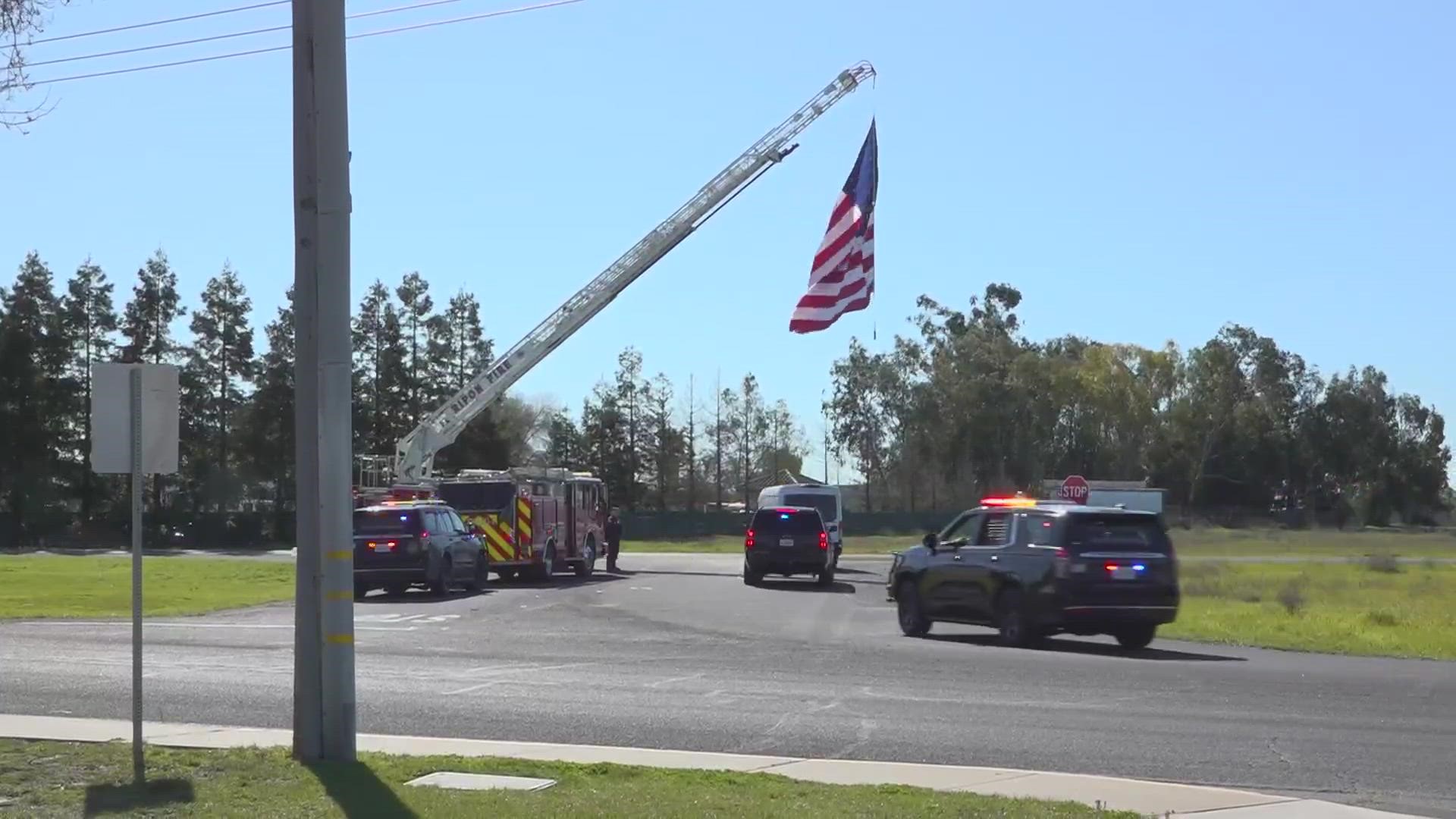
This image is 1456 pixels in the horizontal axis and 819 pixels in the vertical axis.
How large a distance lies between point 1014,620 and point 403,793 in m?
13.3

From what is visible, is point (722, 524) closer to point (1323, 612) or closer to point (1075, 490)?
point (1075, 490)

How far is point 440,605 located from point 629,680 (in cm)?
1309

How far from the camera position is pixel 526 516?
36.6 metres

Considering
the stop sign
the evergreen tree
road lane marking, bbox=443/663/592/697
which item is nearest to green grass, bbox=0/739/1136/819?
road lane marking, bbox=443/663/592/697

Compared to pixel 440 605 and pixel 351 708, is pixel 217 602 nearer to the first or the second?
pixel 440 605

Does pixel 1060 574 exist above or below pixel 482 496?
below

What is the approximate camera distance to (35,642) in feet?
63.6

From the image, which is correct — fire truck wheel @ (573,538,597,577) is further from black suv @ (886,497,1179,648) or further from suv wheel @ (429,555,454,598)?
black suv @ (886,497,1179,648)

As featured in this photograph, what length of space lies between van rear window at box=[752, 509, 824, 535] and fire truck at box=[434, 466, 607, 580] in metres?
4.78

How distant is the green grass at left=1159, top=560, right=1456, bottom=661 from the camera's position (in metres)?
21.8

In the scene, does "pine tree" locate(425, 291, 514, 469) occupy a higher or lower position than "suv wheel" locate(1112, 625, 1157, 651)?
higher

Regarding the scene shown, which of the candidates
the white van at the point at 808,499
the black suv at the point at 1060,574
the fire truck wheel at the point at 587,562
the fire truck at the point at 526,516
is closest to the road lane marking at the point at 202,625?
the black suv at the point at 1060,574

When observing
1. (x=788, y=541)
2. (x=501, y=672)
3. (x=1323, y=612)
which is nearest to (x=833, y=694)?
(x=501, y=672)

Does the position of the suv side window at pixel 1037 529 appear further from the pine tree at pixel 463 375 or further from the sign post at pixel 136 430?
the pine tree at pixel 463 375
